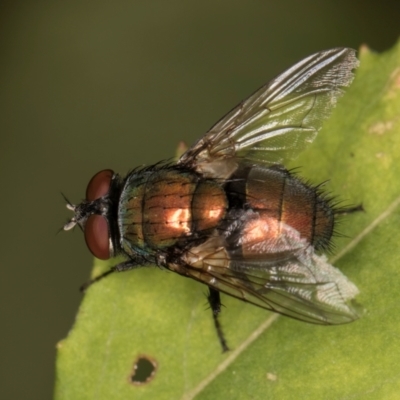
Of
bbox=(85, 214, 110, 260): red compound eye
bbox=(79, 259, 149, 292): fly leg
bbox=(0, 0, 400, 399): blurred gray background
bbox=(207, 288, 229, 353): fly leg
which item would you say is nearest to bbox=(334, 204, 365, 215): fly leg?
bbox=(207, 288, 229, 353): fly leg

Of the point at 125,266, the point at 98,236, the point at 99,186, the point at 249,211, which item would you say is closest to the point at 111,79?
the point at 99,186

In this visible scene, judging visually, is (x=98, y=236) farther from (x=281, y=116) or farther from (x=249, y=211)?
(x=281, y=116)

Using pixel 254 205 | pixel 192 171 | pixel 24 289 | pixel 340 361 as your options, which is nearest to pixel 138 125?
pixel 24 289

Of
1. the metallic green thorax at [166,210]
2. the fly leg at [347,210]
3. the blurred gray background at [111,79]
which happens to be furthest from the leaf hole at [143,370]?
the blurred gray background at [111,79]

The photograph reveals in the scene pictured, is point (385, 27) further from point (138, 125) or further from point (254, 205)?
point (254, 205)

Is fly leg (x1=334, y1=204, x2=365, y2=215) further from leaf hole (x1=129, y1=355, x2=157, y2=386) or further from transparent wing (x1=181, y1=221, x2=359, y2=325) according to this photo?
leaf hole (x1=129, y1=355, x2=157, y2=386)
